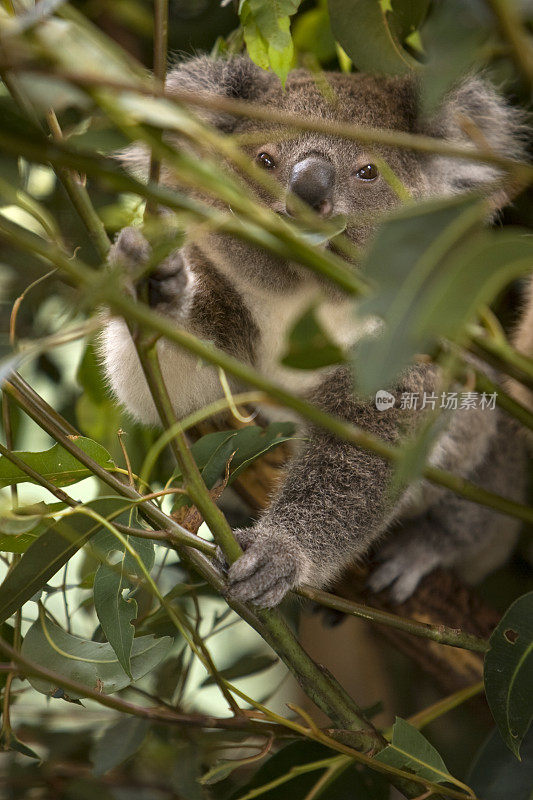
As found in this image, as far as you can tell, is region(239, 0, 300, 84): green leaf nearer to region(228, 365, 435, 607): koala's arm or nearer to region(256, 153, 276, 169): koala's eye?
region(256, 153, 276, 169): koala's eye

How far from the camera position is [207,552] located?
1107mm

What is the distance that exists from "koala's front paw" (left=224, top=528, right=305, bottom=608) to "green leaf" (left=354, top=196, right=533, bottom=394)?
676 mm

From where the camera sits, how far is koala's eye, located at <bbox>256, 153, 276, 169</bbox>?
1663 millimetres

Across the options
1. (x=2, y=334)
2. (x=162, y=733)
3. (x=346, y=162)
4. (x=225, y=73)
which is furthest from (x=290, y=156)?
(x=162, y=733)

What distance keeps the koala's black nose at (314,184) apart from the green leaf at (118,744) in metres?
1.03

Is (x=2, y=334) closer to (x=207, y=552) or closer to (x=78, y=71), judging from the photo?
(x=207, y=552)

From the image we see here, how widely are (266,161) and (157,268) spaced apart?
57 centimetres

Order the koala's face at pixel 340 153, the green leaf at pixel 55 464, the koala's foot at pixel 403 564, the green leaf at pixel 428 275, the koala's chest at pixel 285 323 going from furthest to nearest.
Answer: the koala's foot at pixel 403 564 → the koala's chest at pixel 285 323 → the koala's face at pixel 340 153 → the green leaf at pixel 55 464 → the green leaf at pixel 428 275

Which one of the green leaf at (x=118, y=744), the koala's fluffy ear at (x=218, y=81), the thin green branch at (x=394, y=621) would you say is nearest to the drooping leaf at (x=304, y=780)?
the green leaf at (x=118, y=744)

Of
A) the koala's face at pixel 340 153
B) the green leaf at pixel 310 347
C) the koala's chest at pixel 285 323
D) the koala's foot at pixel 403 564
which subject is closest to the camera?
the green leaf at pixel 310 347

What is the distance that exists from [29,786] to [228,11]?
1.99m

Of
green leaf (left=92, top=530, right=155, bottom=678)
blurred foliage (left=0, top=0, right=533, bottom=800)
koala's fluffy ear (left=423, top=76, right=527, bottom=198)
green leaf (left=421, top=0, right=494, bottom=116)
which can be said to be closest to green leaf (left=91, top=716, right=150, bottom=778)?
blurred foliage (left=0, top=0, right=533, bottom=800)

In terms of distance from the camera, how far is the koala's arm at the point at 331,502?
1.57 metres

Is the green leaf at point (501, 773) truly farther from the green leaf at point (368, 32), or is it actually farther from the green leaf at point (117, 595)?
the green leaf at point (368, 32)
